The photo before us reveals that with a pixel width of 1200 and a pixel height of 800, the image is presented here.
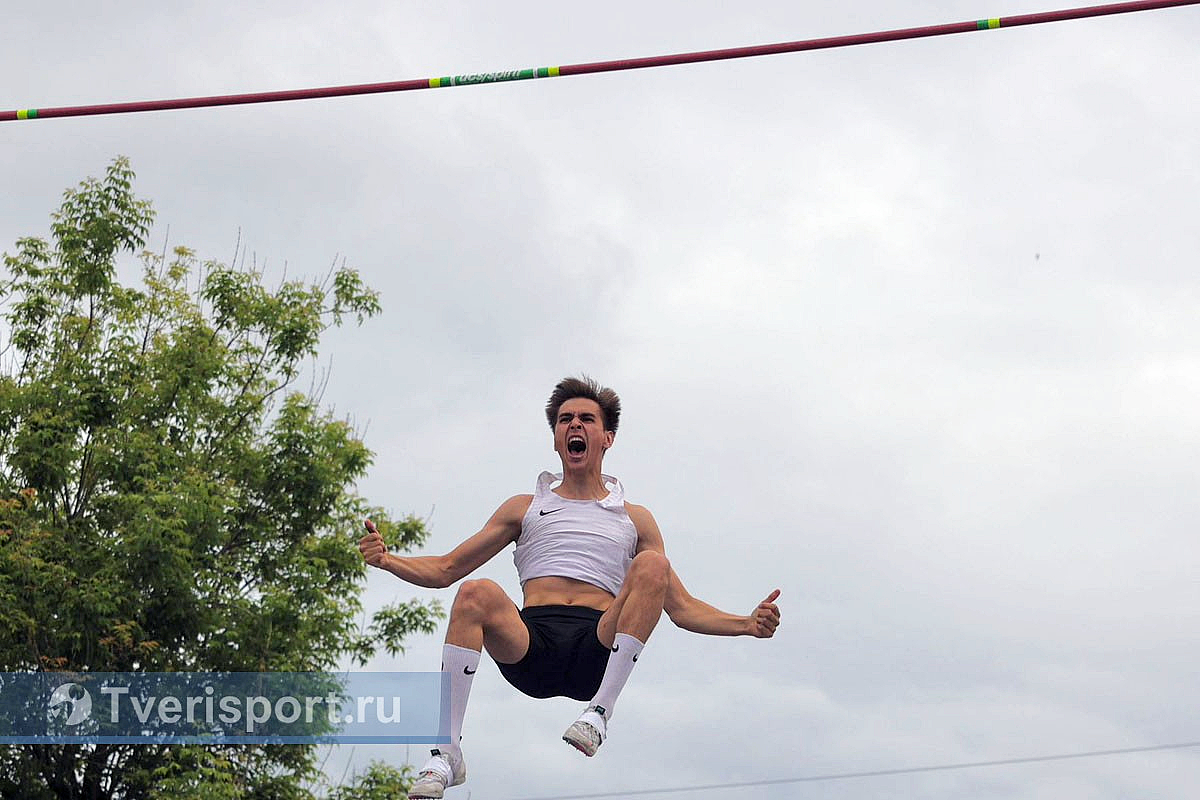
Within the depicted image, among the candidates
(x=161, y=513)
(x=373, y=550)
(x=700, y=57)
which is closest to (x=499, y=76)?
(x=700, y=57)

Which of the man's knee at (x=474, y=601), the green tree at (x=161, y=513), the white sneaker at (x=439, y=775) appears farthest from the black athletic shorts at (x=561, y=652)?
the green tree at (x=161, y=513)

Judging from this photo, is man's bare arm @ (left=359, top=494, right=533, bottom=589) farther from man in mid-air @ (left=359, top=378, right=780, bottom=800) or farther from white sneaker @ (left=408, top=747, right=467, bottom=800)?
white sneaker @ (left=408, top=747, right=467, bottom=800)

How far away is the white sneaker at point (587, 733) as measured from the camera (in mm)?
5566

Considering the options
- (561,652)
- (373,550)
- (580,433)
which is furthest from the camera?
(580,433)

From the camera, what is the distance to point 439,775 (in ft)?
18.3

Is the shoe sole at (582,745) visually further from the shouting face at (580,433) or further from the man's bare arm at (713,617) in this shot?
the shouting face at (580,433)

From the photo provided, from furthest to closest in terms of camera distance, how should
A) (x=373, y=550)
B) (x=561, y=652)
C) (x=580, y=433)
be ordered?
(x=580, y=433)
(x=561, y=652)
(x=373, y=550)

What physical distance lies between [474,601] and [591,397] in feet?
3.23

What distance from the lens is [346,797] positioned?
1417 cm

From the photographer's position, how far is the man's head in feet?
20.5

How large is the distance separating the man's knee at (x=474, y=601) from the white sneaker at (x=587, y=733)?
1.57ft

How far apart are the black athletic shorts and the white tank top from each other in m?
0.15

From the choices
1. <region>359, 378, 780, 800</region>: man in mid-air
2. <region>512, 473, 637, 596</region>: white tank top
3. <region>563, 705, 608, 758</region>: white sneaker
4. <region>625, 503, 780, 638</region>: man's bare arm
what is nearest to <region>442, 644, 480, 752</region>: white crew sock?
<region>359, 378, 780, 800</region>: man in mid-air

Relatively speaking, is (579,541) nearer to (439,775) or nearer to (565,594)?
(565,594)
